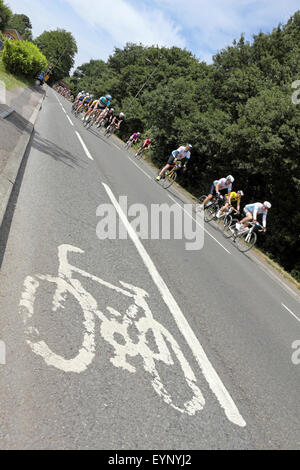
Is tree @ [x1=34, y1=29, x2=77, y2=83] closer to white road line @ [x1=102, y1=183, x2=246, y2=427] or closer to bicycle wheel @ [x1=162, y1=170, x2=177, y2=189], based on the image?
bicycle wheel @ [x1=162, y1=170, x2=177, y2=189]

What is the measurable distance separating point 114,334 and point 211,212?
13.2 meters

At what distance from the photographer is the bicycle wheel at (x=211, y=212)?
1622 centimetres

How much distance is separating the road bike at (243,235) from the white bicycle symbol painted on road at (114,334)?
386 inches

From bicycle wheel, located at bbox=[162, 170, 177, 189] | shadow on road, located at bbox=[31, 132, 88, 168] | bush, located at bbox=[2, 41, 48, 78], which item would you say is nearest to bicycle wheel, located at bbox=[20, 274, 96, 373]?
Answer: shadow on road, located at bbox=[31, 132, 88, 168]

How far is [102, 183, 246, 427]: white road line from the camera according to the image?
3516 mm

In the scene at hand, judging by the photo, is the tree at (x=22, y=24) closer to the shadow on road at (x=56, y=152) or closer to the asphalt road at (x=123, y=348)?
the shadow on road at (x=56, y=152)

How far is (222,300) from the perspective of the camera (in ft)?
21.6

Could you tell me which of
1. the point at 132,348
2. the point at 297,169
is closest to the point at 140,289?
the point at 132,348

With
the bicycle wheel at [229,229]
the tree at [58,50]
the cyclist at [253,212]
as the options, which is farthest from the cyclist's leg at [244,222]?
the tree at [58,50]

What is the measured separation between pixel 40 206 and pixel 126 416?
4321mm

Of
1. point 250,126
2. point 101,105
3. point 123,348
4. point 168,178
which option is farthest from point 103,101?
point 123,348

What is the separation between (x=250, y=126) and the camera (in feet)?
67.7

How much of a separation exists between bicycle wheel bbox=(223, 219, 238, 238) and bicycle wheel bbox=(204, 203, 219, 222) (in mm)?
943

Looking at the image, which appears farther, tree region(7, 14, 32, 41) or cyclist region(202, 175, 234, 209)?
tree region(7, 14, 32, 41)
